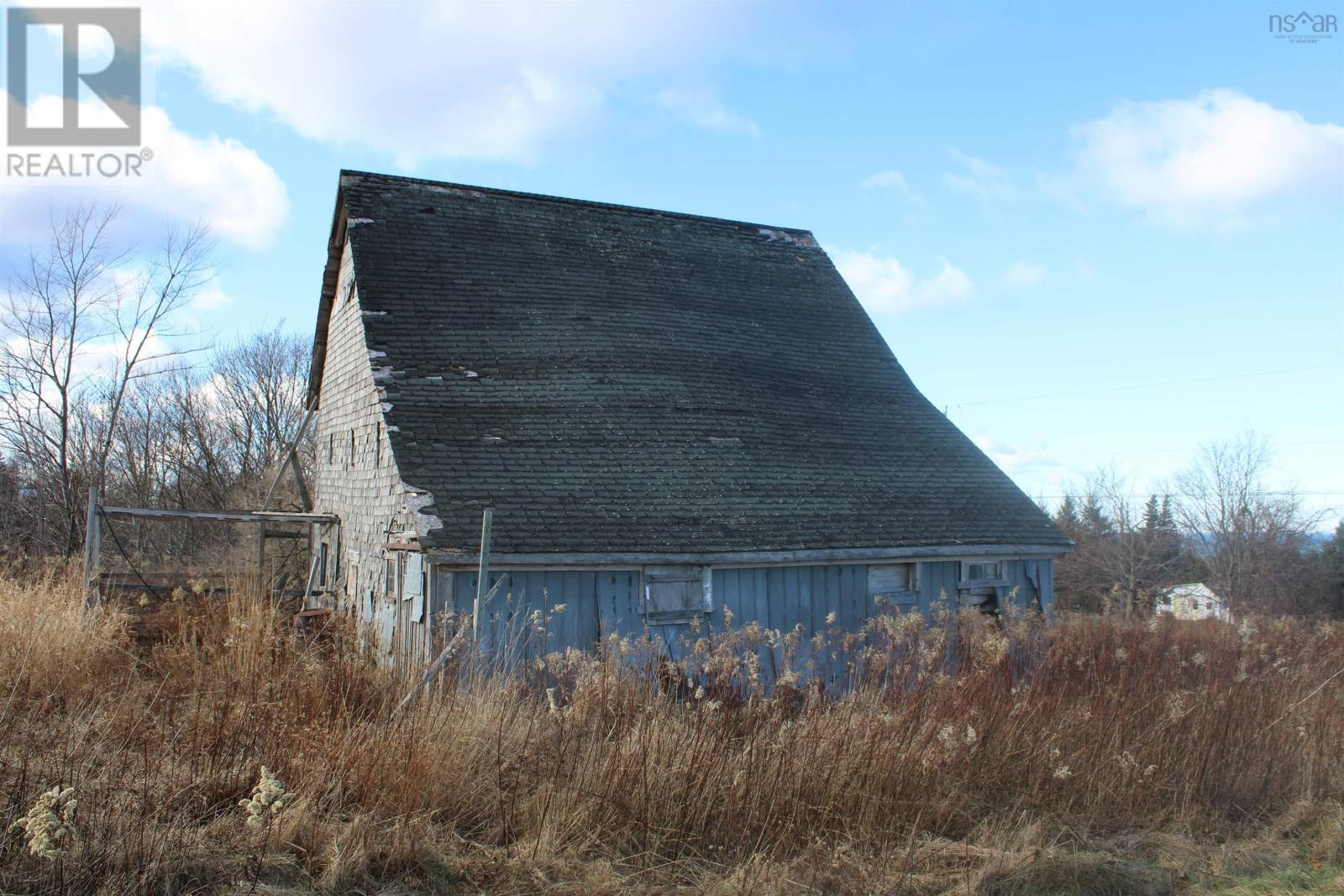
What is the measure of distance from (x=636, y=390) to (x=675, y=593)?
3361 mm

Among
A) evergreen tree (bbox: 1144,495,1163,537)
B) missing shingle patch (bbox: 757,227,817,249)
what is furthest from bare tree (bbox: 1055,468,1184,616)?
missing shingle patch (bbox: 757,227,817,249)

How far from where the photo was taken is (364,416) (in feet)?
43.3

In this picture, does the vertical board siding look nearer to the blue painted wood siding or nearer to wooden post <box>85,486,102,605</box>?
the blue painted wood siding

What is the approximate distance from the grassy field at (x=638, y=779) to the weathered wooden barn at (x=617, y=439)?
9.19ft

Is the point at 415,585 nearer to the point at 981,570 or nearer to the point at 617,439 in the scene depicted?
the point at 617,439

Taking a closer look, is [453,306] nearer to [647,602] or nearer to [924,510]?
[647,602]

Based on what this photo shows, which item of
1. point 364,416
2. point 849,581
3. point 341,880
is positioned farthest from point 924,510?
point 341,880

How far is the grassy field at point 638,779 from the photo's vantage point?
457cm

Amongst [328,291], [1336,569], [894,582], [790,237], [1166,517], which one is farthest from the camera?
[1166,517]

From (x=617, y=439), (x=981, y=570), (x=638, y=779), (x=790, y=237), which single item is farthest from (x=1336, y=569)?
(x=638, y=779)

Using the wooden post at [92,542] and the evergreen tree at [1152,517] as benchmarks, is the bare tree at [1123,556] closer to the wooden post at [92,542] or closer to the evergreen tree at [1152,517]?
the evergreen tree at [1152,517]

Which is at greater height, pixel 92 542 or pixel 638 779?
pixel 92 542

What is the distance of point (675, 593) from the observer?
35.0 ft

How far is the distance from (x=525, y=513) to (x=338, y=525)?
6.04 m
